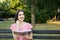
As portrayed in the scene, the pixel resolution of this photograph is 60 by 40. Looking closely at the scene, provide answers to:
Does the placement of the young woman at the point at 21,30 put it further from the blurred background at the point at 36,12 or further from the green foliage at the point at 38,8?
the green foliage at the point at 38,8

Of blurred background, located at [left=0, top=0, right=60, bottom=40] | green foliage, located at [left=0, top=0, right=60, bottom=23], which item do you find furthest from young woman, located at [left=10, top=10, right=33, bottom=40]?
green foliage, located at [left=0, top=0, right=60, bottom=23]

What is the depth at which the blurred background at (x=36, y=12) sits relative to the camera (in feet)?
64.3

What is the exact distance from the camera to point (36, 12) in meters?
22.6

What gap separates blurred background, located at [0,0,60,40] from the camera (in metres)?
19.6

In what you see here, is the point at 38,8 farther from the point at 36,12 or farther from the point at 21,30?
the point at 21,30

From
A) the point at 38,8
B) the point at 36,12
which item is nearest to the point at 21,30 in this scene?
the point at 38,8

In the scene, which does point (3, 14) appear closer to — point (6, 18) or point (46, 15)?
point (6, 18)

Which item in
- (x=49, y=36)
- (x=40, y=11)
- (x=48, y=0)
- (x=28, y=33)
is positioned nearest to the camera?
(x=28, y=33)

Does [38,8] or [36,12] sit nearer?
[38,8]

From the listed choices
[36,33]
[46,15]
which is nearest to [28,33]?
[36,33]

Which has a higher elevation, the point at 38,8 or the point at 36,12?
the point at 38,8

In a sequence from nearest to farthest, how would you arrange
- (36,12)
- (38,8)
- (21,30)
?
(21,30) < (38,8) < (36,12)

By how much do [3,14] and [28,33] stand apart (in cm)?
2858

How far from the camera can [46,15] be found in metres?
25.0
